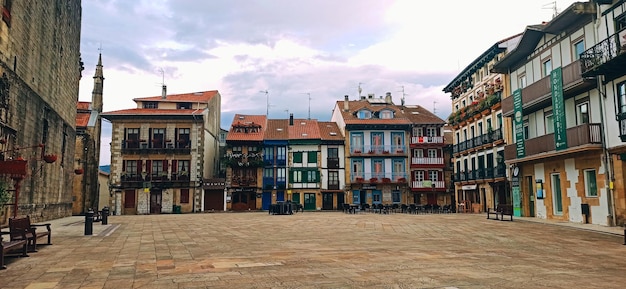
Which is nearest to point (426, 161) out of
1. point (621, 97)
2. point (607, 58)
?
point (621, 97)

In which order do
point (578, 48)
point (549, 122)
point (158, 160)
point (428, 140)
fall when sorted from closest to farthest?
point (578, 48), point (549, 122), point (158, 160), point (428, 140)

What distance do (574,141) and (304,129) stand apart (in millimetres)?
33187

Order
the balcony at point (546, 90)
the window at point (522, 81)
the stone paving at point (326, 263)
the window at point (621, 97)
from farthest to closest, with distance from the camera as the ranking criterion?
1. the window at point (522, 81)
2. the balcony at point (546, 90)
3. the window at point (621, 97)
4. the stone paving at point (326, 263)

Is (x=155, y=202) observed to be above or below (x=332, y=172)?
below

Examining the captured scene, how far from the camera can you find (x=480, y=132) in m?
36.9

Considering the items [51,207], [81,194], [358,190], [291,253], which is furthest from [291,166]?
[291,253]

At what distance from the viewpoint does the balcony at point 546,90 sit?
67.3ft

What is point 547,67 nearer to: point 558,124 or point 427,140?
point 558,124

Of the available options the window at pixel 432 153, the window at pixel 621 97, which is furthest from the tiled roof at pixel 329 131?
→ the window at pixel 621 97

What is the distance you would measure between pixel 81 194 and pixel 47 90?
20.7 m

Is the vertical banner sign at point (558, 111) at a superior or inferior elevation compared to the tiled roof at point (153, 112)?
inferior

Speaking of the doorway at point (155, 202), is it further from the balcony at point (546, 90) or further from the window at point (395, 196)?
the balcony at point (546, 90)

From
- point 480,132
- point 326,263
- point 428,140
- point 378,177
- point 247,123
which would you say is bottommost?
point 326,263

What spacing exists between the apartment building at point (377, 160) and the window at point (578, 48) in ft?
89.8
